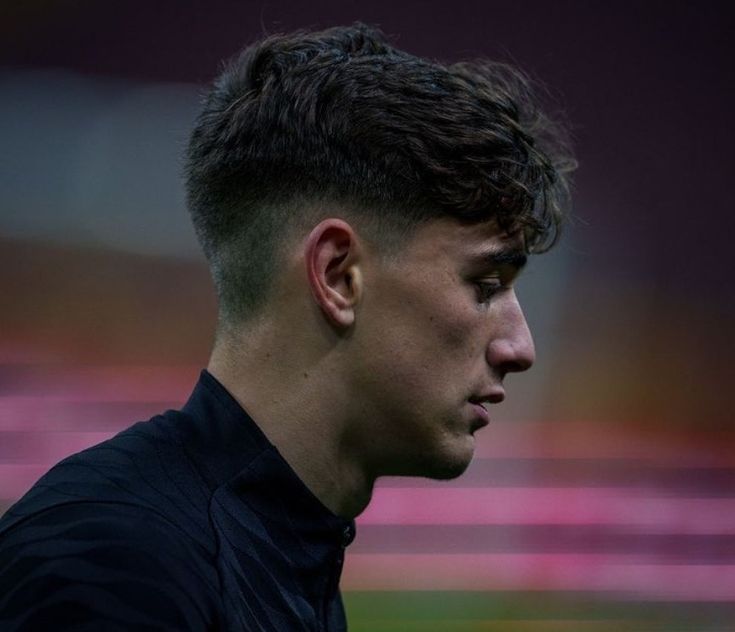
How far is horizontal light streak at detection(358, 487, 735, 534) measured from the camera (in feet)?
11.4

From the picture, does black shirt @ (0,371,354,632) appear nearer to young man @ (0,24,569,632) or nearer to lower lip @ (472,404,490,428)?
young man @ (0,24,569,632)

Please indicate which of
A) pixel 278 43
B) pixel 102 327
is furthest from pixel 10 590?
pixel 102 327

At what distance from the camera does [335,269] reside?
1.45 metres

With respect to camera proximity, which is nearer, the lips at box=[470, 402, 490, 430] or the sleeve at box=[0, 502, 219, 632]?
the sleeve at box=[0, 502, 219, 632]

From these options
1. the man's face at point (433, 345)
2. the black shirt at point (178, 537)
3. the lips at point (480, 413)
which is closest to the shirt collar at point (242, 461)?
the black shirt at point (178, 537)

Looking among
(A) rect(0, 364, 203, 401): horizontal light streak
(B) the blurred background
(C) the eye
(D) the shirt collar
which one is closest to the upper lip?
(C) the eye

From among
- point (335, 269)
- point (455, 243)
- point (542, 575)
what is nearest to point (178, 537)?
point (335, 269)

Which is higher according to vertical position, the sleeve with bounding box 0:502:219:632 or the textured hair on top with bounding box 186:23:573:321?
the textured hair on top with bounding box 186:23:573:321

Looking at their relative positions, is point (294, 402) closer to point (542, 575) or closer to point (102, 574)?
point (102, 574)

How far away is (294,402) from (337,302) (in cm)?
12

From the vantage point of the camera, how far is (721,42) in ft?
12.2

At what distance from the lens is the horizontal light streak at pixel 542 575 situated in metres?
3.41

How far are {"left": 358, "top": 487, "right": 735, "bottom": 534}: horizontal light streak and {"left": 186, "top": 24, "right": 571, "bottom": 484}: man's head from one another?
6.49 feet

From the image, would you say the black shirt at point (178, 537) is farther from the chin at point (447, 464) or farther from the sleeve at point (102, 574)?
the chin at point (447, 464)
